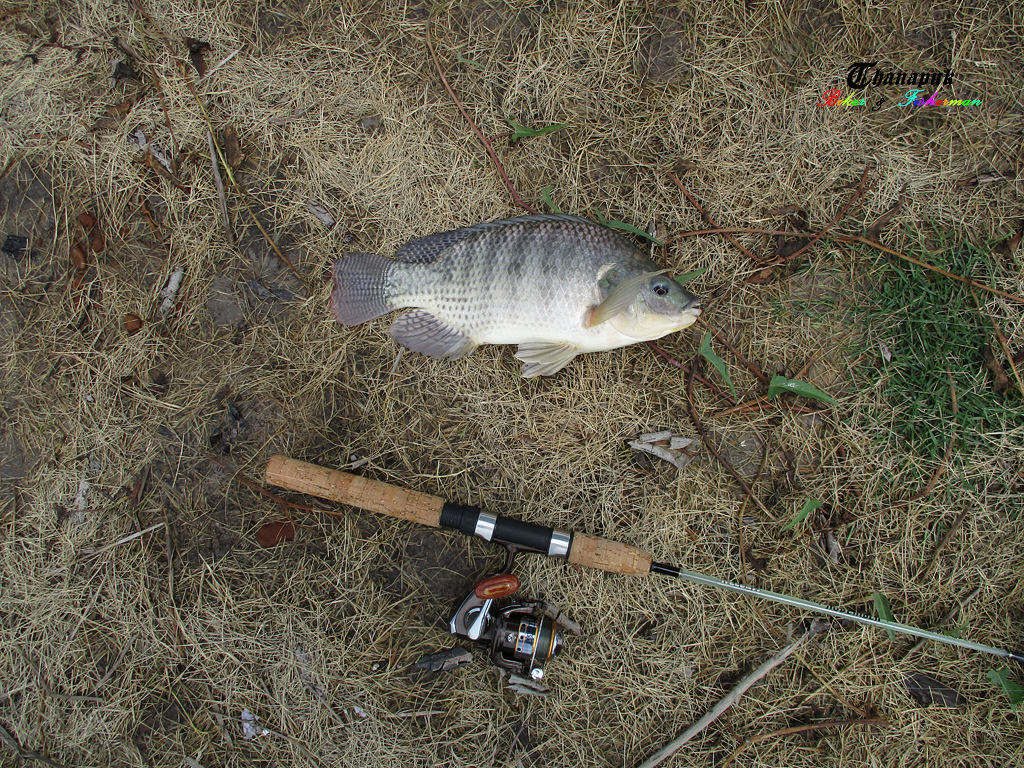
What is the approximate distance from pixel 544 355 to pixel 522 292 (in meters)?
0.33

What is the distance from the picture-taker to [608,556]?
2490 mm

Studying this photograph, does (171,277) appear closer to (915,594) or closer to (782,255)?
(782,255)

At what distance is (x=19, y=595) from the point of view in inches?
107

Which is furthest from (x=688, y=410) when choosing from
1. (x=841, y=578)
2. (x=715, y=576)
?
(x=841, y=578)

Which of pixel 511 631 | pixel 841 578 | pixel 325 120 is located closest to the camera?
pixel 511 631

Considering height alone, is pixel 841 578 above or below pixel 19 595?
above

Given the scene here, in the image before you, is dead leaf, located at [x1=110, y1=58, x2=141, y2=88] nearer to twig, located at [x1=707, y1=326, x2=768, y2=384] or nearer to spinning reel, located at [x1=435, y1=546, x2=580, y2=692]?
spinning reel, located at [x1=435, y1=546, x2=580, y2=692]

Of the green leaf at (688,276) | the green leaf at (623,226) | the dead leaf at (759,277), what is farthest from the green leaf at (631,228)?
the dead leaf at (759,277)

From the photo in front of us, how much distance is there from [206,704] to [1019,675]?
4173 mm

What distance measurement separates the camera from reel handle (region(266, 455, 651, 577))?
8.02 ft

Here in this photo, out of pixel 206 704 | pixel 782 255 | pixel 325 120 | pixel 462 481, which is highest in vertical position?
pixel 325 120

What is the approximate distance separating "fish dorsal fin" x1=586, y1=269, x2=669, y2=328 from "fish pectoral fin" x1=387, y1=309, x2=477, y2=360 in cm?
67

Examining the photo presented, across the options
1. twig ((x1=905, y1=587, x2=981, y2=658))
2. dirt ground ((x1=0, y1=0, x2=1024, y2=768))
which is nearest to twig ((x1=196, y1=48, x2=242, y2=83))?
dirt ground ((x1=0, y1=0, x2=1024, y2=768))

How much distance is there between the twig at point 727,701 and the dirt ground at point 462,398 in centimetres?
6
